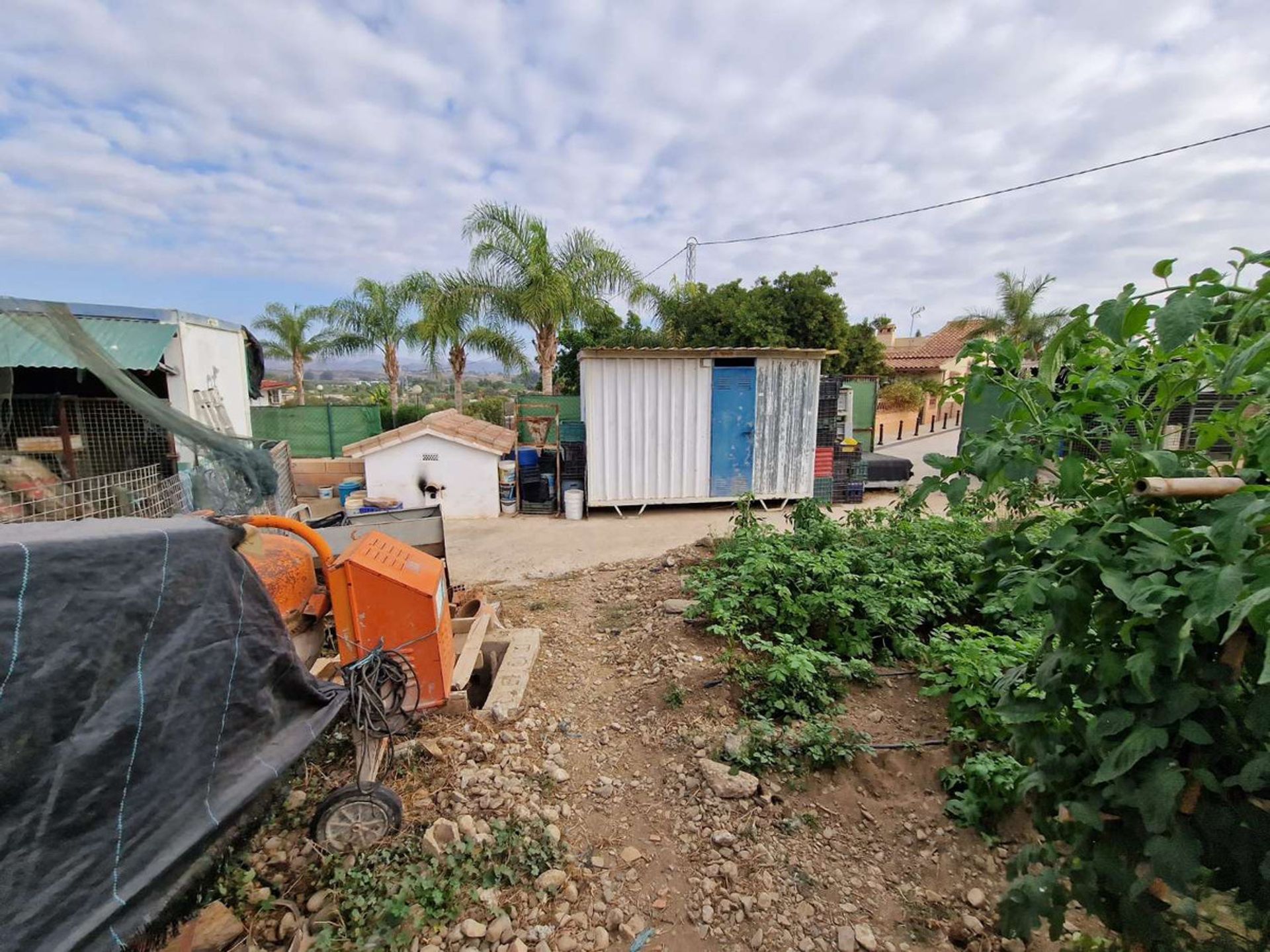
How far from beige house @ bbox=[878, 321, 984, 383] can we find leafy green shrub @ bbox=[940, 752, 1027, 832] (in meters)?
20.8

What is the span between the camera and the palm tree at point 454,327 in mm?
13688

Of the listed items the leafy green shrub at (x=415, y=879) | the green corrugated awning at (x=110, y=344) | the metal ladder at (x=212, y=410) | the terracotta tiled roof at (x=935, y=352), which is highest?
the terracotta tiled roof at (x=935, y=352)

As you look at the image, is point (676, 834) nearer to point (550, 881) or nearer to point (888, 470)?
Result: point (550, 881)

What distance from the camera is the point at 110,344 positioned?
19.5 ft

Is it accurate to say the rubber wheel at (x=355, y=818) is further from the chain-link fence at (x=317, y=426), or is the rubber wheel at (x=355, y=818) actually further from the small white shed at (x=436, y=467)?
the chain-link fence at (x=317, y=426)

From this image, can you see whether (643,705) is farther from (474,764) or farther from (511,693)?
(474,764)

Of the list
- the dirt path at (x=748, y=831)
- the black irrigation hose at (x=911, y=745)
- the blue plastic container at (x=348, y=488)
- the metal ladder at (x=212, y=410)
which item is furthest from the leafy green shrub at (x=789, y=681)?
the blue plastic container at (x=348, y=488)

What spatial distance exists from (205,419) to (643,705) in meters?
6.94

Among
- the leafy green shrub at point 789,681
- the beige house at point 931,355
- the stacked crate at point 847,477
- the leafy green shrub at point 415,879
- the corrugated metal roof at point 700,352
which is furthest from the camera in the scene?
the beige house at point 931,355

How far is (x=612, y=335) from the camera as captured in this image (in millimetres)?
16219

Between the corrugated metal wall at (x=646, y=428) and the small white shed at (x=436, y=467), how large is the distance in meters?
1.60

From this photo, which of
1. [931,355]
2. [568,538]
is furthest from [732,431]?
[931,355]

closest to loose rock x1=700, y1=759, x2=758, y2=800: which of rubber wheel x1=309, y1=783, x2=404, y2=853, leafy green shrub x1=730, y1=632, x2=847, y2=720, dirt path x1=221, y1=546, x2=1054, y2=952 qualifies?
dirt path x1=221, y1=546, x2=1054, y2=952

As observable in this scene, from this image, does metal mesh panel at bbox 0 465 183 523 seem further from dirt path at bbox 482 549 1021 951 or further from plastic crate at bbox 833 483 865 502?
plastic crate at bbox 833 483 865 502
